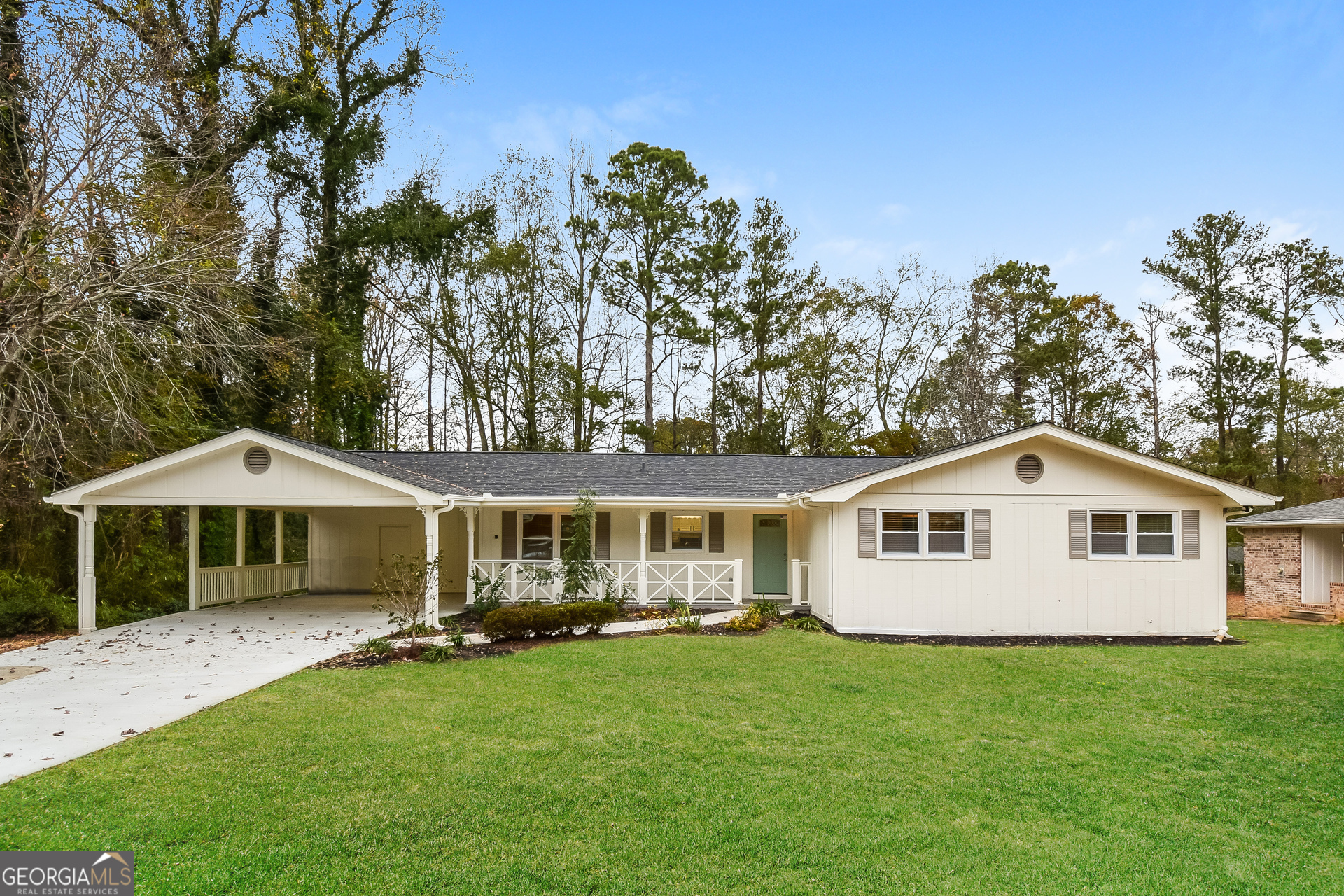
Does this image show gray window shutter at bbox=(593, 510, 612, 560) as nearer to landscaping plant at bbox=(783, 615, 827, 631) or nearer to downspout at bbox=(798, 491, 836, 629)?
landscaping plant at bbox=(783, 615, 827, 631)

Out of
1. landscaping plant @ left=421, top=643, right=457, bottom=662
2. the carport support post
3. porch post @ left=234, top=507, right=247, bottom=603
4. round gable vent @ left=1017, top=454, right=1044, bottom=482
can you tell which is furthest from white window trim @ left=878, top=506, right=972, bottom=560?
porch post @ left=234, top=507, right=247, bottom=603

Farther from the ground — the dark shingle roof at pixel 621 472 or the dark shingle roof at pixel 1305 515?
the dark shingle roof at pixel 621 472

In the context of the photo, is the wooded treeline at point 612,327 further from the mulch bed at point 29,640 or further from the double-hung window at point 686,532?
the double-hung window at point 686,532

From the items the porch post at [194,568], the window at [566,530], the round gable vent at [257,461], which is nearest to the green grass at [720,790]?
the round gable vent at [257,461]

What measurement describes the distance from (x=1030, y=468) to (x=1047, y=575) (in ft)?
6.19

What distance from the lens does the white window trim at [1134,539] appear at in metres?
12.1

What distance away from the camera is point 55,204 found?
9.46 metres

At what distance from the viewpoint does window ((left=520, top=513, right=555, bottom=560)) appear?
16.0m

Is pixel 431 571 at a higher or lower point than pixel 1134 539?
lower

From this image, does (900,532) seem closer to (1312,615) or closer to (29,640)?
(1312,615)

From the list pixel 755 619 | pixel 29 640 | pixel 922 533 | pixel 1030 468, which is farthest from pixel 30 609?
pixel 1030 468

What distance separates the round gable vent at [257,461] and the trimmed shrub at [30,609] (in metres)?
4.27

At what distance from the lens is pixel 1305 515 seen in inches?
688

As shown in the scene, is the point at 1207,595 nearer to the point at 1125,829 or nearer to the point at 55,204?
the point at 1125,829
